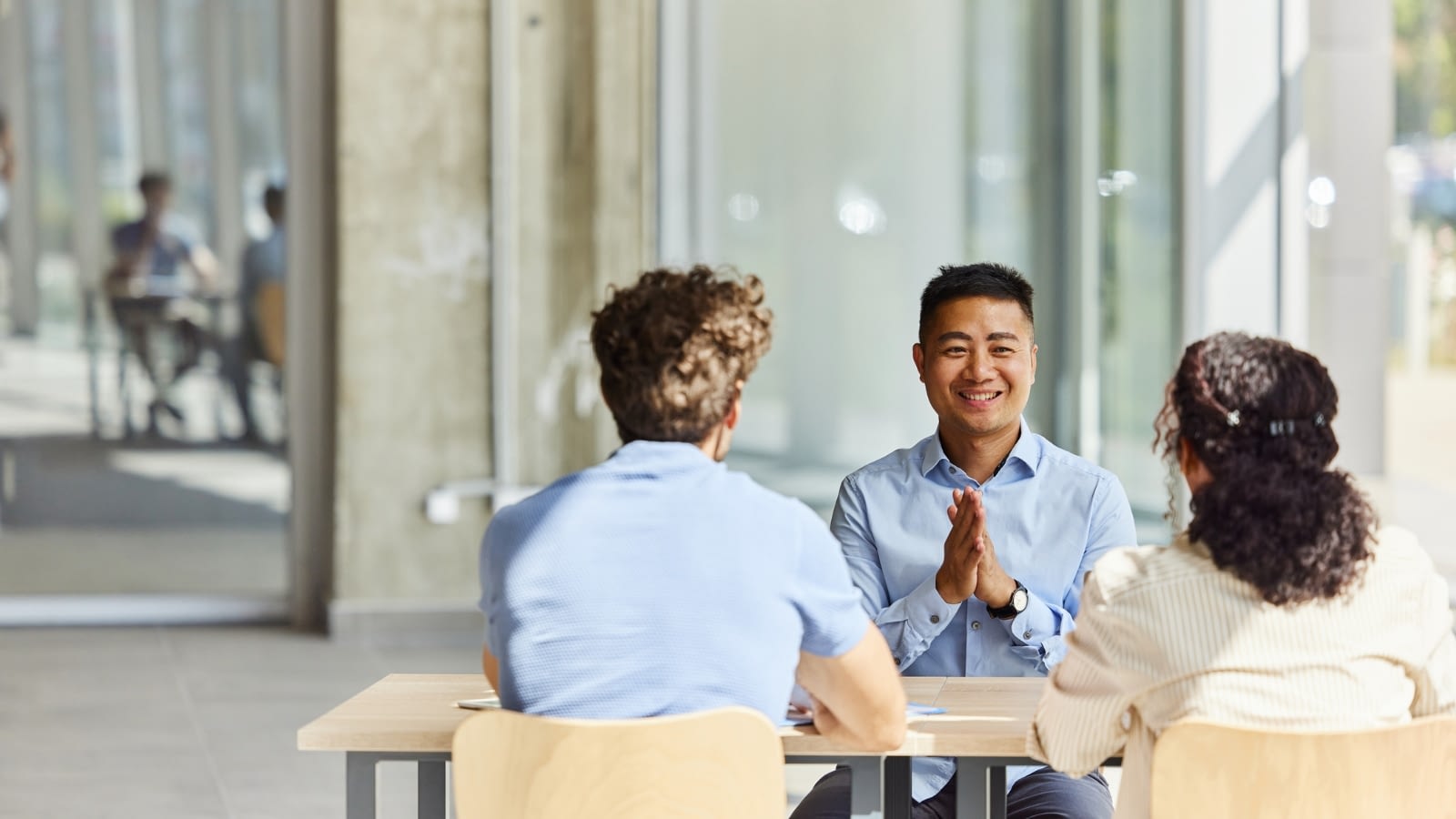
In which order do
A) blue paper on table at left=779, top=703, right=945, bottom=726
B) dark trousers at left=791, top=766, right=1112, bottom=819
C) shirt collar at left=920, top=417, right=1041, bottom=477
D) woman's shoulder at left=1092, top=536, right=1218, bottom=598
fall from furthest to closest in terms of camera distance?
shirt collar at left=920, top=417, right=1041, bottom=477 → dark trousers at left=791, top=766, right=1112, bottom=819 → blue paper on table at left=779, top=703, right=945, bottom=726 → woman's shoulder at left=1092, top=536, right=1218, bottom=598

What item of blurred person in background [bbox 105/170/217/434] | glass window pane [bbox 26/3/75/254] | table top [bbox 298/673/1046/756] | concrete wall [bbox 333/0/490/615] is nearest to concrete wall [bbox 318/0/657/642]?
concrete wall [bbox 333/0/490/615]

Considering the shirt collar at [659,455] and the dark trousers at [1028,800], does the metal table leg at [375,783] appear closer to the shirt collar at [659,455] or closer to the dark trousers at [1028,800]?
the shirt collar at [659,455]

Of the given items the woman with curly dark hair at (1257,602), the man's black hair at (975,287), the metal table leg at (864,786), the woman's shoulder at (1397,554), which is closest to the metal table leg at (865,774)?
the metal table leg at (864,786)

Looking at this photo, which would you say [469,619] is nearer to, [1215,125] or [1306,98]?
[1215,125]

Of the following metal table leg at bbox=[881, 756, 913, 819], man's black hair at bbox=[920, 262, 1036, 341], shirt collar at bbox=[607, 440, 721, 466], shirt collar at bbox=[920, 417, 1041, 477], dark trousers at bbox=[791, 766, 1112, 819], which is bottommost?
dark trousers at bbox=[791, 766, 1112, 819]

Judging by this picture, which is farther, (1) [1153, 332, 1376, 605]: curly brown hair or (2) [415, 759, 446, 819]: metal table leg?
(2) [415, 759, 446, 819]: metal table leg

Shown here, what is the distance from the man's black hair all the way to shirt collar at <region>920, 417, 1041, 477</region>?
194 mm

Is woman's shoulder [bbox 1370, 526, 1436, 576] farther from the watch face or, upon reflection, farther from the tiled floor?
the tiled floor

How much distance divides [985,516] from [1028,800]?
0.45 metres

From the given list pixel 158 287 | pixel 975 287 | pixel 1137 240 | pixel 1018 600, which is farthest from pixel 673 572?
pixel 158 287

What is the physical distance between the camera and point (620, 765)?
1.90m

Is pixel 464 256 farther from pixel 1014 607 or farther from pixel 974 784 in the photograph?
pixel 974 784

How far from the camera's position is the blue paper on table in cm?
224

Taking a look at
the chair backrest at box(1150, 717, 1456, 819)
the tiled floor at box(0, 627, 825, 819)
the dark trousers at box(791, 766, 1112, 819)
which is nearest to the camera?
the chair backrest at box(1150, 717, 1456, 819)
